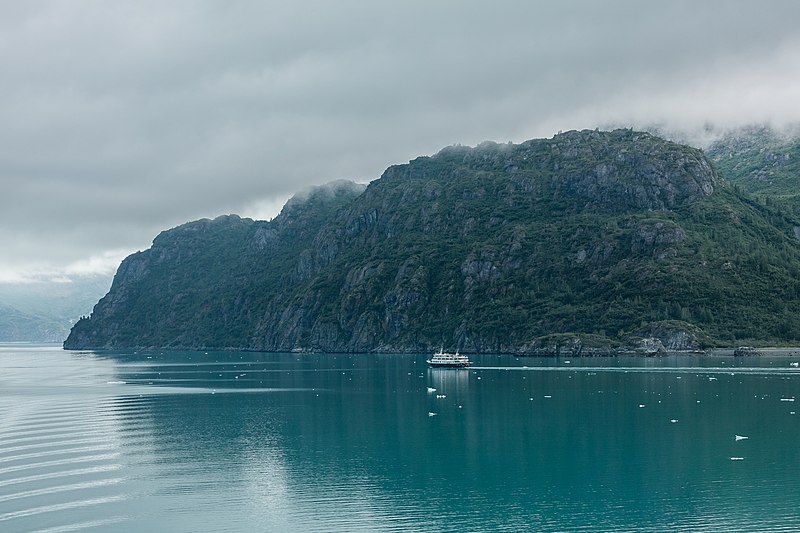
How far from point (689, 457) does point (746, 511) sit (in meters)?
25.6

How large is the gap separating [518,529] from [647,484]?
71.1 feet

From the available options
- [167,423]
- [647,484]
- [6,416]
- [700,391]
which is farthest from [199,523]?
[700,391]

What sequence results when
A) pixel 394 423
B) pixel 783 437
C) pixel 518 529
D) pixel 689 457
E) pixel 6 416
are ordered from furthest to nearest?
pixel 6 416 < pixel 394 423 < pixel 783 437 < pixel 689 457 < pixel 518 529

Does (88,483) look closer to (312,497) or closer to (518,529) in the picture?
(312,497)

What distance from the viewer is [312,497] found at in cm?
8381

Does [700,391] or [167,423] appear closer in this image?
[167,423]

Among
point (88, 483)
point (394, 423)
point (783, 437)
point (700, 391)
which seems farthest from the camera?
point (700, 391)

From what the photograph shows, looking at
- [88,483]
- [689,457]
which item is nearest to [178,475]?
[88,483]

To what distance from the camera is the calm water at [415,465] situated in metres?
74.8

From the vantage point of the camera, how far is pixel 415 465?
327 feet

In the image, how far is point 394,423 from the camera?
139000 millimetres

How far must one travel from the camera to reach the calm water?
245ft

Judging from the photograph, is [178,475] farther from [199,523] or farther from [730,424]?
[730,424]

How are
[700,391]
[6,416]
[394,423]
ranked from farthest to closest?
[700,391] < [6,416] < [394,423]
